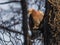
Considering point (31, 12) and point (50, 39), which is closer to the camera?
point (31, 12)

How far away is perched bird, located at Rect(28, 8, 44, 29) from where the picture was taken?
51.9 inches

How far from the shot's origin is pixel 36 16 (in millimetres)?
1347

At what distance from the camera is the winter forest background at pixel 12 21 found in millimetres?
1336

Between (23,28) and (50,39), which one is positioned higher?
(23,28)

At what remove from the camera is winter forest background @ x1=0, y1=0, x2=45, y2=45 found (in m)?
1.34

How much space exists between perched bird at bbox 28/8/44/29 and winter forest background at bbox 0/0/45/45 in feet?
0.09

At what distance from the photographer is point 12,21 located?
54.1 inches

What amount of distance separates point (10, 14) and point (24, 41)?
0.20m

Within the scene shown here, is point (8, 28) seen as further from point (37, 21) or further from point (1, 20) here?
point (37, 21)

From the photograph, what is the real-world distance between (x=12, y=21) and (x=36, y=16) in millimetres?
169

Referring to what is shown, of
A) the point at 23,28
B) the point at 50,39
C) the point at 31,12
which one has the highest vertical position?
the point at 31,12

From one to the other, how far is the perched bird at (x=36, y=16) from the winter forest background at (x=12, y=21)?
0.03 meters

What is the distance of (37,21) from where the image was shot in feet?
4.48

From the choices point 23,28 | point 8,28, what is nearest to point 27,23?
point 23,28
